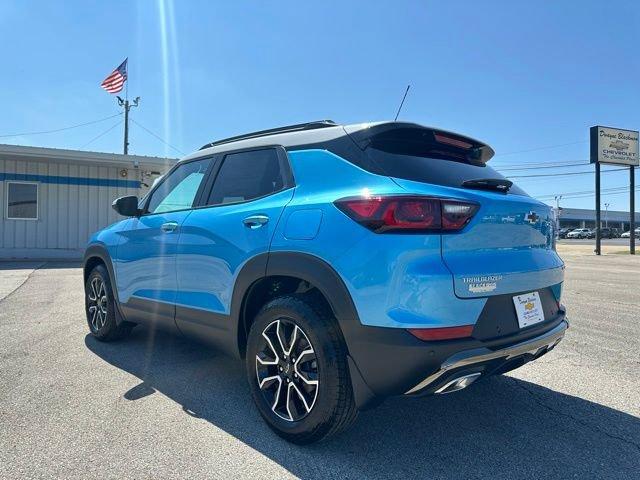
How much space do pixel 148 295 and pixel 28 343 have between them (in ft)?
5.83

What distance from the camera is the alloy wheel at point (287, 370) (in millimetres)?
2594

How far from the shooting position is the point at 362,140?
Result: 105 inches

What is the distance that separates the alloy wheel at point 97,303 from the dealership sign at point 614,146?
103 feet

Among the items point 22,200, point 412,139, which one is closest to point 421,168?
point 412,139

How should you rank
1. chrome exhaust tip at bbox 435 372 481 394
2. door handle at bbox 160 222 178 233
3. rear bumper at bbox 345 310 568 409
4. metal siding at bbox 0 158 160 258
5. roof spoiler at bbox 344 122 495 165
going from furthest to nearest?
1. metal siding at bbox 0 158 160 258
2. door handle at bbox 160 222 178 233
3. roof spoiler at bbox 344 122 495 165
4. chrome exhaust tip at bbox 435 372 481 394
5. rear bumper at bbox 345 310 568 409

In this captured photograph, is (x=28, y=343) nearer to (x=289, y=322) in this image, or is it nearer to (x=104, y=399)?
(x=104, y=399)

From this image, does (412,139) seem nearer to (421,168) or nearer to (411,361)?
(421,168)

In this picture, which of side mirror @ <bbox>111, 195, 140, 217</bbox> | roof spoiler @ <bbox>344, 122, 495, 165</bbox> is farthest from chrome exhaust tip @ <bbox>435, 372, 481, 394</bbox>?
side mirror @ <bbox>111, 195, 140, 217</bbox>

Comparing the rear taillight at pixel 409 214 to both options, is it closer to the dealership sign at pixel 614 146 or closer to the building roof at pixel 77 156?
the building roof at pixel 77 156

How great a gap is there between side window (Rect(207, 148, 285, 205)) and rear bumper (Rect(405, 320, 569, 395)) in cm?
141

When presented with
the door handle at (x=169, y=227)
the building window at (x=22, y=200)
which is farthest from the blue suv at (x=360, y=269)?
the building window at (x=22, y=200)

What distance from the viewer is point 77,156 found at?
14.6 m

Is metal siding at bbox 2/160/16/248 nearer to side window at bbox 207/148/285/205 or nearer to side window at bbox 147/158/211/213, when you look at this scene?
side window at bbox 147/158/211/213

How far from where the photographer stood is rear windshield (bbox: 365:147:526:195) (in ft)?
8.28
